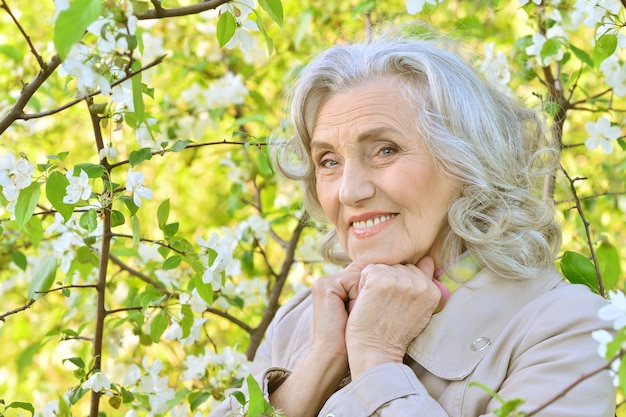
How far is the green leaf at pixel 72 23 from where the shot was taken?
1156 millimetres

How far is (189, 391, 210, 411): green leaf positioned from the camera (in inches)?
91.4

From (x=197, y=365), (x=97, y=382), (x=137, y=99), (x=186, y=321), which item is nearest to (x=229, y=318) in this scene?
(x=197, y=365)

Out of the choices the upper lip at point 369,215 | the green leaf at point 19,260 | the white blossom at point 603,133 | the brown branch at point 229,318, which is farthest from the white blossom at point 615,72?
the green leaf at point 19,260

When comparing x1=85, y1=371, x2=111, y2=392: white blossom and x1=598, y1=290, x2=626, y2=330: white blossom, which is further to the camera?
x1=85, y1=371, x2=111, y2=392: white blossom

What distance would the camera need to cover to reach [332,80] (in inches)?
82.4

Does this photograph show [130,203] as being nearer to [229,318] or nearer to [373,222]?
[373,222]

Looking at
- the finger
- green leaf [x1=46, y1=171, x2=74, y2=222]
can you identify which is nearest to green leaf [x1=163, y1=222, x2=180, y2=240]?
green leaf [x1=46, y1=171, x2=74, y2=222]

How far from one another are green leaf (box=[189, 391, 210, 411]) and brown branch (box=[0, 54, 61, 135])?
0.99m

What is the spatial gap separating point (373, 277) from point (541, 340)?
381 millimetres

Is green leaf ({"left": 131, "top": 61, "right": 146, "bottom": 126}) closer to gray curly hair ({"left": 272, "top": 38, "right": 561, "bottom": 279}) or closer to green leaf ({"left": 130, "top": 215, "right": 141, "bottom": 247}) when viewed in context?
green leaf ({"left": 130, "top": 215, "right": 141, "bottom": 247})

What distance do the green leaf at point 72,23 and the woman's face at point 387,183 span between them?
89 centimetres

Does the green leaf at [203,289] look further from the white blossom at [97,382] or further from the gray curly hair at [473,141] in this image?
the gray curly hair at [473,141]

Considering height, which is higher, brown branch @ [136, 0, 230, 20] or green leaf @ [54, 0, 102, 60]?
brown branch @ [136, 0, 230, 20]

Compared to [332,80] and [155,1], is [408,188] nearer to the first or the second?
[332,80]
